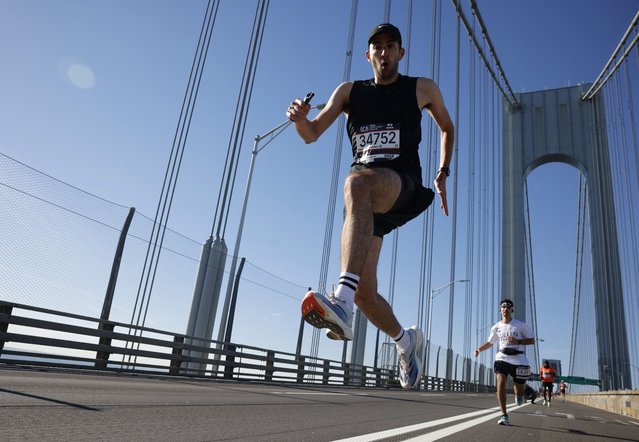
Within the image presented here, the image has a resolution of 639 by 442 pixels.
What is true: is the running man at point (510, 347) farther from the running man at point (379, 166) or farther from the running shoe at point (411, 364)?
the running man at point (379, 166)

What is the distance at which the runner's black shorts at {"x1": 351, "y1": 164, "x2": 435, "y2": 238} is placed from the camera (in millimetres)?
2352

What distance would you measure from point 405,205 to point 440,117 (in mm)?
640

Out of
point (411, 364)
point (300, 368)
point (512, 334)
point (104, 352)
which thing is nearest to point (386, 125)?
point (411, 364)

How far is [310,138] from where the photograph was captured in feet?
8.28

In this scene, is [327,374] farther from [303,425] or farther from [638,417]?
[303,425]

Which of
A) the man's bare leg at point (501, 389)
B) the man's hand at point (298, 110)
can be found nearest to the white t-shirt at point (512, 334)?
the man's bare leg at point (501, 389)

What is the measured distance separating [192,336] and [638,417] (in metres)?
9.02

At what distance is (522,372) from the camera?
6.65 metres

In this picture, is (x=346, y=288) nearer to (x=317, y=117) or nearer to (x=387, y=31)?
(x=317, y=117)

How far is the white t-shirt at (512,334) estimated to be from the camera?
6707mm

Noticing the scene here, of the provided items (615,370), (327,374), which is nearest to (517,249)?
(615,370)

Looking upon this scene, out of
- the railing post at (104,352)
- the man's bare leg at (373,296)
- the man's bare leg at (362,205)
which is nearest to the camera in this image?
the man's bare leg at (362,205)

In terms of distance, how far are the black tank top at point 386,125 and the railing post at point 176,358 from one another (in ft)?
25.6

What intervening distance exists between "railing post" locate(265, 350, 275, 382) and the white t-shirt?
6404 mm
